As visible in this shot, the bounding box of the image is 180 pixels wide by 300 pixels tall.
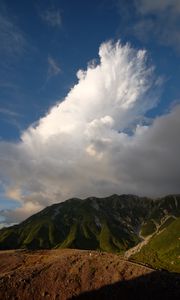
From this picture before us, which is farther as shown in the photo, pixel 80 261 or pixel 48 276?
pixel 80 261

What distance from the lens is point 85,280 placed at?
56281mm

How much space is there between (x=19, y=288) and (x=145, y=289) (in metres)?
19.8

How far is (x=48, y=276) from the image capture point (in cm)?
5722

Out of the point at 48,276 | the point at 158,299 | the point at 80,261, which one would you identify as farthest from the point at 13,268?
the point at 158,299

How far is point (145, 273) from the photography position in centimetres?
5534

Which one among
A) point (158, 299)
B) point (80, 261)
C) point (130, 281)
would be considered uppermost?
point (80, 261)

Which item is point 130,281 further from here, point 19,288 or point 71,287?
point 19,288

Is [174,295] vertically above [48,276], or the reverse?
[48,276]

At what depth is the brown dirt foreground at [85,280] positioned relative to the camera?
171ft

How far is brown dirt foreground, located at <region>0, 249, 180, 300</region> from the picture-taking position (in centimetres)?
5212

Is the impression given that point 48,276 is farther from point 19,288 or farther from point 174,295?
point 174,295

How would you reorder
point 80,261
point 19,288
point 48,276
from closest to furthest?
point 19,288 < point 48,276 < point 80,261

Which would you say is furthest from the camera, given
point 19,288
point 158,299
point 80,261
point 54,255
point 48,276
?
point 54,255

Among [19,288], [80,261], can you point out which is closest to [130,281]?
[80,261]
